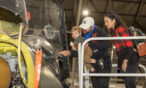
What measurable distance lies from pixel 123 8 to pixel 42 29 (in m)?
10.8

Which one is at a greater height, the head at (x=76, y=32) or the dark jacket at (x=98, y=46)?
the head at (x=76, y=32)

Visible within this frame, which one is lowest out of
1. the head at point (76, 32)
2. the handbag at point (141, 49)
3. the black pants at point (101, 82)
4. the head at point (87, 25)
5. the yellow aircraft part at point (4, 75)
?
the black pants at point (101, 82)

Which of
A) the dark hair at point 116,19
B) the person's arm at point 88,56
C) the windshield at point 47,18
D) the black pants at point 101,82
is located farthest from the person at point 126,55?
the windshield at point 47,18

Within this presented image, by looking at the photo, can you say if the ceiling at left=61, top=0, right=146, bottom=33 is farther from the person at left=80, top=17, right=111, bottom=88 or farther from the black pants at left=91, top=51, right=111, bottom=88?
the black pants at left=91, top=51, right=111, bottom=88

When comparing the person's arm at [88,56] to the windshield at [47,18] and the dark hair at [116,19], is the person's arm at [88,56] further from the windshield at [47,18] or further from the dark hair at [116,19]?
the windshield at [47,18]

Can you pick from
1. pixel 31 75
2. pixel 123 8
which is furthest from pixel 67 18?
pixel 31 75

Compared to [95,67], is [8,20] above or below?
above

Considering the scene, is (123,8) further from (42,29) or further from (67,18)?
(42,29)

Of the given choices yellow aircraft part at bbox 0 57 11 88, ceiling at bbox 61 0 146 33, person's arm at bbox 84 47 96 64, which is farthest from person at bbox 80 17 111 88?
ceiling at bbox 61 0 146 33

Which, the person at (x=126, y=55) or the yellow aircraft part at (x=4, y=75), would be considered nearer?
the yellow aircraft part at (x=4, y=75)

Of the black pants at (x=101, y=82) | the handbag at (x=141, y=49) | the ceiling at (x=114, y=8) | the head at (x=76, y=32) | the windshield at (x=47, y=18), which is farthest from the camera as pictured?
the ceiling at (x=114, y=8)

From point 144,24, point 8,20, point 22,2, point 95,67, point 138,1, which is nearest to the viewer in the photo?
point 22,2

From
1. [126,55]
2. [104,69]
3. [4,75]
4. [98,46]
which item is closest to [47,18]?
[98,46]

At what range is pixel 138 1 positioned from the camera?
12.2m
